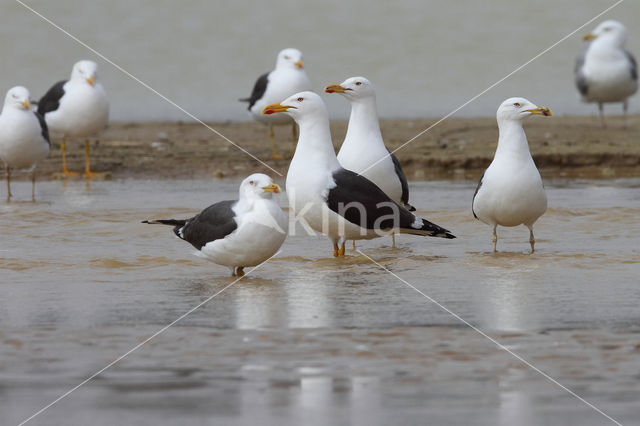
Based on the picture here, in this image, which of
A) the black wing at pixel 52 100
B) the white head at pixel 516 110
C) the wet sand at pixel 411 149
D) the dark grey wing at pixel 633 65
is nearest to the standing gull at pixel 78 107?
the black wing at pixel 52 100

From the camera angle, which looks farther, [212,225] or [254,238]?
[212,225]

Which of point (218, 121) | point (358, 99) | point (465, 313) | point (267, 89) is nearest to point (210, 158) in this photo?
point (267, 89)

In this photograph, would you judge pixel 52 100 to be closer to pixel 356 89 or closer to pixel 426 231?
pixel 356 89

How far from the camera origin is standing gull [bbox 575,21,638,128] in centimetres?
1841

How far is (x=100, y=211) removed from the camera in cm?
1069

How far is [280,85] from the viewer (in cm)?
1502

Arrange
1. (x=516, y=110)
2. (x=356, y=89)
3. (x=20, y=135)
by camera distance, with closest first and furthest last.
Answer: (x=516, y=110) → (x=356, y=89) → (x=20, y=135)

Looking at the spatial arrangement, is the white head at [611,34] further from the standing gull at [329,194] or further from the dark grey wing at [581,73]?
the standing gull at [329,194]

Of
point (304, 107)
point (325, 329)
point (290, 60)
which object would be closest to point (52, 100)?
point (290, 60)

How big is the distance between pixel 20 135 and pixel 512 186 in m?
6.69

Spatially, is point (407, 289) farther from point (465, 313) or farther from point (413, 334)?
point (413, 334)

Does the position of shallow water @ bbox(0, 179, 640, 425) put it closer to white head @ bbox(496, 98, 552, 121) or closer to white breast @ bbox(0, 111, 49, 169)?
white head @ bbox(496, 98, 552, 121)

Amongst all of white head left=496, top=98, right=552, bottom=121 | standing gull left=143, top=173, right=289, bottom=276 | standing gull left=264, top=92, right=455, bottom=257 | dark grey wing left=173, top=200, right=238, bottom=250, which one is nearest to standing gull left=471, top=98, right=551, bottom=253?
white head left=496, top=98, right=552, bottom=121

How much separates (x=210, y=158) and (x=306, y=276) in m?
8.29
